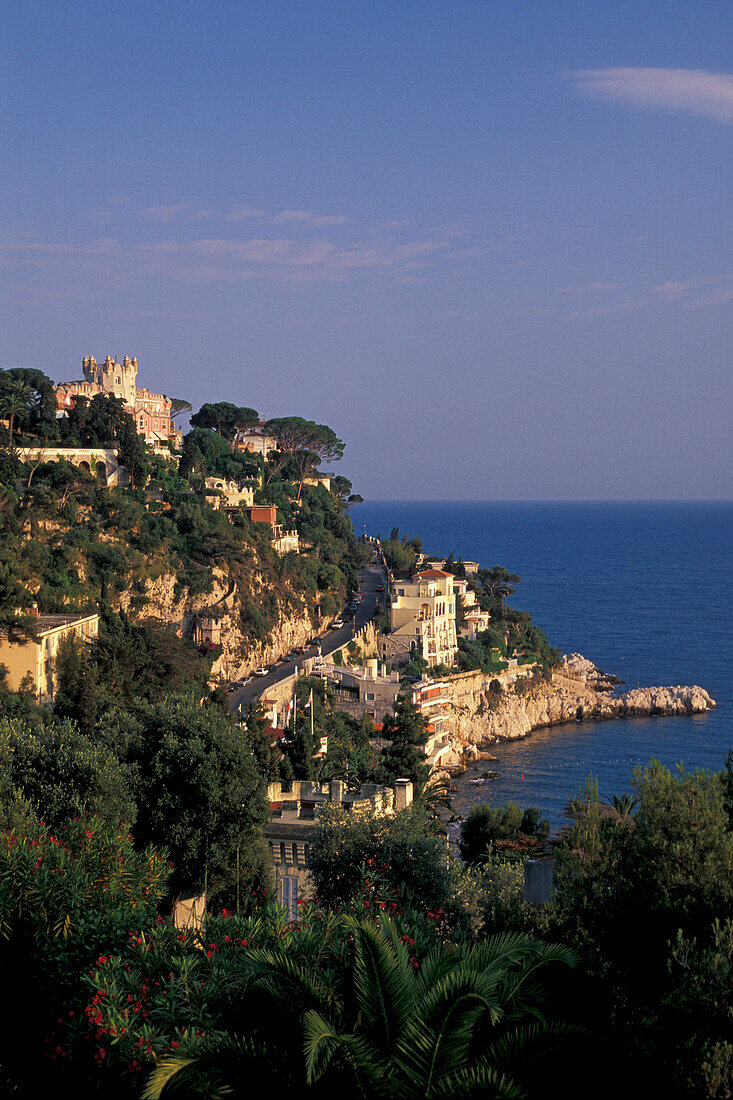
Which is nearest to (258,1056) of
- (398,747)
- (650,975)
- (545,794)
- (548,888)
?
(650,975)

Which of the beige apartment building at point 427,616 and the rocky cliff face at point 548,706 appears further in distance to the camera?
the beige apartment building at point 427,616

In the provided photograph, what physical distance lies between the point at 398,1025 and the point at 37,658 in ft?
83.7

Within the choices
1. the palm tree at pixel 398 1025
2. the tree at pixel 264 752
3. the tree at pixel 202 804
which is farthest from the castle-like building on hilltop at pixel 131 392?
the palm tree at pixel 398 1025

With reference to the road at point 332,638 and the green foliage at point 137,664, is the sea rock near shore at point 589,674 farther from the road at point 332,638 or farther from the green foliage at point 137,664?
the green foliage at point 137,664

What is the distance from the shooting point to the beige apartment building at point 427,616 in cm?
5184

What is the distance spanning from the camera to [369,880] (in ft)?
40.2

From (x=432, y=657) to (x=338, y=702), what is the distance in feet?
29.2

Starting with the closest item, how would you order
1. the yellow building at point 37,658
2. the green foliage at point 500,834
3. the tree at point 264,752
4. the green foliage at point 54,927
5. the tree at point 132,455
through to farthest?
the green foliage at point 54,927, the green foliage at point 500,834, the tree at point 264,752, the yellow building at point 37,658, the tree at point 132,455

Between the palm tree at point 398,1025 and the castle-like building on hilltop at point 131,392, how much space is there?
57295 millimetres

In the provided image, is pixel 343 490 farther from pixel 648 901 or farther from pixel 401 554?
pixel 648 901

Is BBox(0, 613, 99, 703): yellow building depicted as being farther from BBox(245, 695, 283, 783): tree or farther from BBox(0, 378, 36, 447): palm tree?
BBox(0, 378, 36, 447): palm tree

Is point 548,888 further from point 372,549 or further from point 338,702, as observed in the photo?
point 372,549

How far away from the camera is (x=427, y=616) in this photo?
53.2 meters

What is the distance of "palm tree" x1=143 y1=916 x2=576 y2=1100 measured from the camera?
6.27 m
